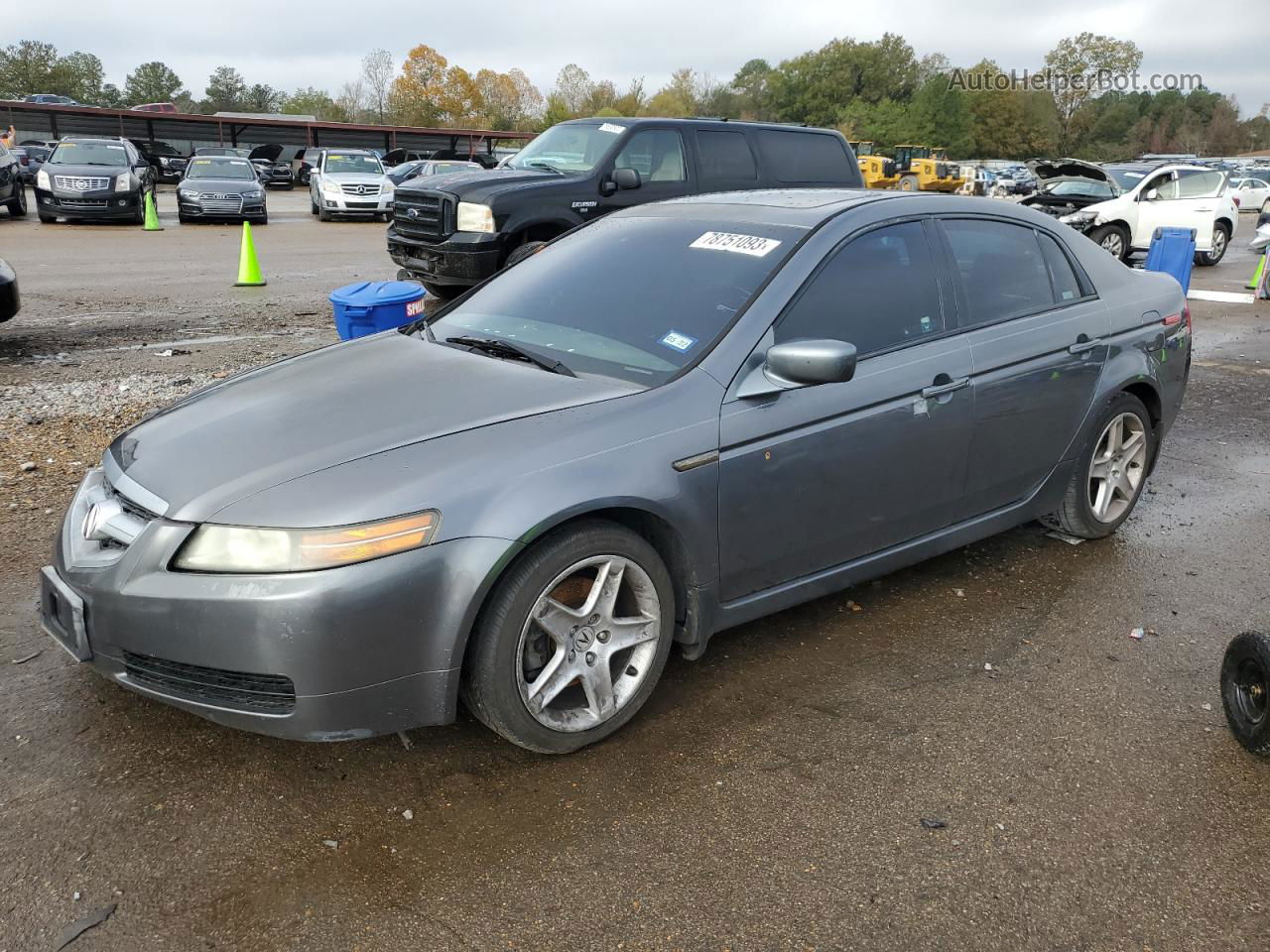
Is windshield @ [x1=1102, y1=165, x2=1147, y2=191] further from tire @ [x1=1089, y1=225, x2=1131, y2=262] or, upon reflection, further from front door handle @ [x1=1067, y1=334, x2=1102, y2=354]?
front door handle @ [x1=1067, y1=334, x2=1102, y2=354]

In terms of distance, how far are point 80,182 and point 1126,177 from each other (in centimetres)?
1907

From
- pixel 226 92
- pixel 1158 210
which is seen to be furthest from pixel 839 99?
pixel 1158 210

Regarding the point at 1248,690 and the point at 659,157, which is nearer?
the point at 1248,690

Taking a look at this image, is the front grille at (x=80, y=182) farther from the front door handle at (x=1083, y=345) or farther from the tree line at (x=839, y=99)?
the tree line at (x=839, y=99)

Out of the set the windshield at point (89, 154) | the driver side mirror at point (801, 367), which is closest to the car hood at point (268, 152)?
the windshield at point (89, 154)

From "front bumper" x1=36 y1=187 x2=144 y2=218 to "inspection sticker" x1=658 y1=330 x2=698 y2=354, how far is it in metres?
19.2

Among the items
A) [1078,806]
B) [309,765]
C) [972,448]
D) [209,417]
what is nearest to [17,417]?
[209,417]

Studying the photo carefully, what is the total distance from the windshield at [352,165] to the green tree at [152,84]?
8902cm

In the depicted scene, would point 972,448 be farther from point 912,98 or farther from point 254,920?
point 912,98

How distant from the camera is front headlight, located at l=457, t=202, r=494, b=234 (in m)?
9.38

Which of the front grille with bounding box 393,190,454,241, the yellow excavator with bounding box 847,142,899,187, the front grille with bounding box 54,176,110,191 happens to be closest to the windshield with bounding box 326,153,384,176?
the front grille with bounding box 54,176,110,191

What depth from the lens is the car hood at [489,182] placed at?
9.52 m

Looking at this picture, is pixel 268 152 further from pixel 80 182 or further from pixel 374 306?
pixel 374 306

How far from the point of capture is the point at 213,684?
269 centimetres
